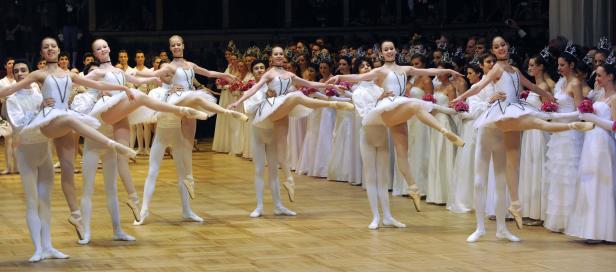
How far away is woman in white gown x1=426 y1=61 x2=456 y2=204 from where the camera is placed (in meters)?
10.3

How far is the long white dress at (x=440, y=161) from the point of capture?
404 inches

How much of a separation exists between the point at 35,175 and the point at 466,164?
396 cm

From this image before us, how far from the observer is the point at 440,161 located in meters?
10.4

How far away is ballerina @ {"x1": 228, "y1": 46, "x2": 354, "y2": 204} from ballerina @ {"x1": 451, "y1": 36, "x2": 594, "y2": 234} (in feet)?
5.40

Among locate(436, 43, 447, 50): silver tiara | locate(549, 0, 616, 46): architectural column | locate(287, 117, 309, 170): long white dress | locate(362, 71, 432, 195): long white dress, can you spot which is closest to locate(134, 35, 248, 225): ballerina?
locate(362, 71, 432, 195): long white dress

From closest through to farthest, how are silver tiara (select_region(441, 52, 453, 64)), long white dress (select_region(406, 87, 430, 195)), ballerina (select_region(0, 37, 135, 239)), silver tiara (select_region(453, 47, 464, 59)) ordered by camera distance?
1. ballerina (select_region(0, 37, 135, 239))
2. silver tiara (select_region(441, 52, 453, 64))
3. long white dress (select_region(406, 87, 430, 195))
4. silver tiara (select_region(453, 47, 464, 59))

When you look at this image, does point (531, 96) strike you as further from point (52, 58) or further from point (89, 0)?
point (89, 0)

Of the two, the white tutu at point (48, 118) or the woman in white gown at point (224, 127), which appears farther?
the woman in white gown at point (224, 127)

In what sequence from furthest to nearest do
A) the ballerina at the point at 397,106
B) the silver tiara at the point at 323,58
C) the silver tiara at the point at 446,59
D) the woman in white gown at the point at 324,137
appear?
the silver tiara at the point at 323,58 < the woman in white gown at the point at 324,137 < the silver tiara at the point at 446,59 < the ballerina at the point at 397,106

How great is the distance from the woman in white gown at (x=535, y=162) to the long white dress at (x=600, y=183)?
860 millimetres

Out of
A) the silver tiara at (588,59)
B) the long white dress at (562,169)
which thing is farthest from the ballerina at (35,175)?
the silver tiara at (588,59)

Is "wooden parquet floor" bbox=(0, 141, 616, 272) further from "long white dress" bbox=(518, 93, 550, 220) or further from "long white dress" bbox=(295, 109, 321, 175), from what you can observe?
"long white dress" bbox=(295, 109, 321, 175)

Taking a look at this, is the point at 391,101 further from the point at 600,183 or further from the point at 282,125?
the point at 600,183

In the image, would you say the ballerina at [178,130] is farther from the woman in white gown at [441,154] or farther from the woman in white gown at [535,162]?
the woman in white gown at [535,162]
